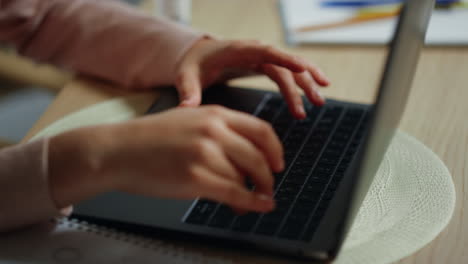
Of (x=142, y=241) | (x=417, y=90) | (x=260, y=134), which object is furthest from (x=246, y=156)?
(x=417, y=90)

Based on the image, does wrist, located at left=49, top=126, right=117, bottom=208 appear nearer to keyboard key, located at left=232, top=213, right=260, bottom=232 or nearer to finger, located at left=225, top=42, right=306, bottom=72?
keyboard key, located at left=232, top=213, right=260, bottom=232

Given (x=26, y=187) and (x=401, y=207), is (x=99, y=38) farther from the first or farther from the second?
(x=401, y=207)

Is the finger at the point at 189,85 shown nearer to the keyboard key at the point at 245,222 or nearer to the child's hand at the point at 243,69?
the child's hand at the point at 243,69

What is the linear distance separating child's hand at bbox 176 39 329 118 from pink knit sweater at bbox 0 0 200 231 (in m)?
0.03

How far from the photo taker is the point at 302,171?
1.86 feet

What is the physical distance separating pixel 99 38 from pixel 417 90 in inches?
17.5

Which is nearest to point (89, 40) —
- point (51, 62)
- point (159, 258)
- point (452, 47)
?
point (51, 62)

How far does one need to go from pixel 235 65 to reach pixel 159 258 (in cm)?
31

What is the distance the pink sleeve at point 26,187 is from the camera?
50 cm

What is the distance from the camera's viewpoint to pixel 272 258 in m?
0.49

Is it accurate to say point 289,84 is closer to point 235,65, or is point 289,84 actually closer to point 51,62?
point 235,65

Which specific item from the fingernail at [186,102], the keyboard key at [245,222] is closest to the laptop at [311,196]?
the keyboard key at [245,222]

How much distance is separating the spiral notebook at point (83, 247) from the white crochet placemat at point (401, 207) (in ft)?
0.44

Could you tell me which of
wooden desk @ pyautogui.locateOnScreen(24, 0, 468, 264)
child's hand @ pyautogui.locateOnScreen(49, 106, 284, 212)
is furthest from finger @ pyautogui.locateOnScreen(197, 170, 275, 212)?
wooden desk @ pyautogui.locateOnScreen(24, 0, 468, 264)
